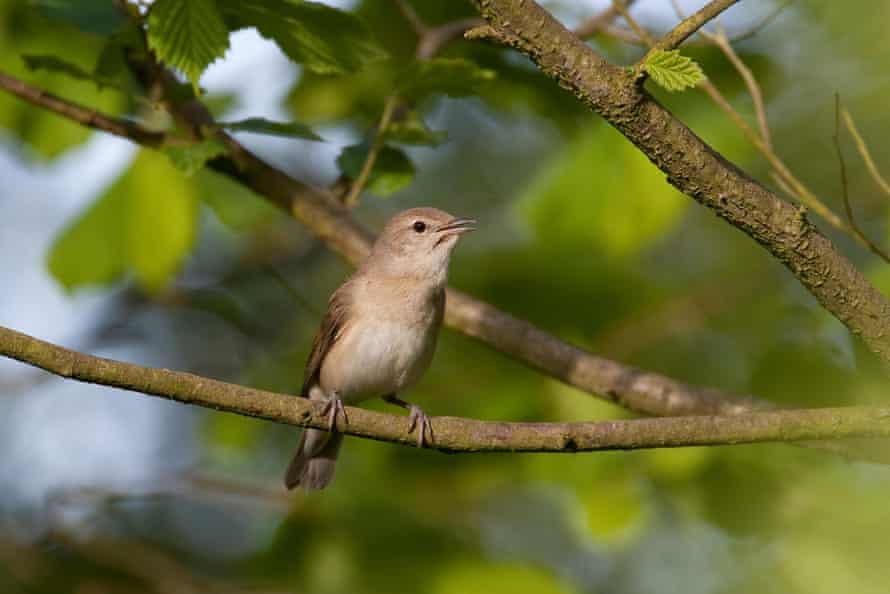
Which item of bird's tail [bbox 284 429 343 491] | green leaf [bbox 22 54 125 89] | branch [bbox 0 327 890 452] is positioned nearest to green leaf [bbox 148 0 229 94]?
green leaf [bbox 22 54 125 89]

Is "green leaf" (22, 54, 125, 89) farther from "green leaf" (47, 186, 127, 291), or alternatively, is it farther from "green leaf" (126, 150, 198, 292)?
"green leaf" (47, 186, 127, 291)

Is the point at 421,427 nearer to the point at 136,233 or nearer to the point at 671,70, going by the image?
the point at 671,70

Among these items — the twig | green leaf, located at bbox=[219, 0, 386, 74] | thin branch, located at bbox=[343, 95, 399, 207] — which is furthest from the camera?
thin branch, located at bbox=[343, 95, 399, 207]

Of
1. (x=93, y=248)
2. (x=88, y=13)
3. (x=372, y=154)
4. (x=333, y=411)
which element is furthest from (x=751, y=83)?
(x=93, y=248)

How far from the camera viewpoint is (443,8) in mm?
6043

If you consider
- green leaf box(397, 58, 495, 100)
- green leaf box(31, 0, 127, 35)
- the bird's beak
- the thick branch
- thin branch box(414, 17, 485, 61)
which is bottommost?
the thick branch

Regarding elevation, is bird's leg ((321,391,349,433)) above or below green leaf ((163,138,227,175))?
below

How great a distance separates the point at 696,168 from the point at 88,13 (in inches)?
111

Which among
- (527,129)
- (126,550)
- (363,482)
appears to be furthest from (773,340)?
(527,129)

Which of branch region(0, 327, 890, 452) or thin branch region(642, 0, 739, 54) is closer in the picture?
thin branch region(642, 0, 739, 54)

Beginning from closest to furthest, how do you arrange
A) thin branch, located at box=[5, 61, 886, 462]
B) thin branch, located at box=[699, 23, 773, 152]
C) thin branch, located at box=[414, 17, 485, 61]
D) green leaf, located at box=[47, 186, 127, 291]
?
thin branch, located at box=[699, 23, 773, 152] → thin branch, located at box=[5, 61, 886, 462] → thin branch, located at box=[414, 17, 485, 61] → green leaf, located at box=[47, 186, 127, 291]

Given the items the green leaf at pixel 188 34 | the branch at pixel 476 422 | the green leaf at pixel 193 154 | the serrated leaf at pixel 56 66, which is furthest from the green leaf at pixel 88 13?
the branch at pixel 476 422

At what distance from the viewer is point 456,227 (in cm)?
586

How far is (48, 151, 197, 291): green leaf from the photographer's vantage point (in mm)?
5785
